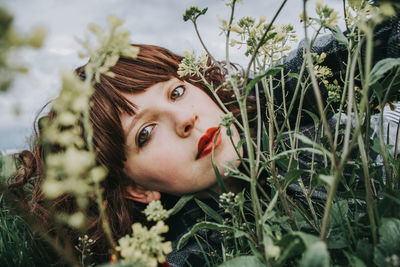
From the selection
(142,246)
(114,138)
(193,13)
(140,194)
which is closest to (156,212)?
(142,246)

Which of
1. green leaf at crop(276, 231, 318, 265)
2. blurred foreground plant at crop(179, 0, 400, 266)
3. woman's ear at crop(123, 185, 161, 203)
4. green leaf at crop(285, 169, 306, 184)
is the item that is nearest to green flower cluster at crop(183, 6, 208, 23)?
blurred foreground plant at crop(179, 0, 400, 266)

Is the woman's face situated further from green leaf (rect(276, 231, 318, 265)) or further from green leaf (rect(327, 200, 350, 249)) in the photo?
green leaf (rect(276, 231, 318, 265))

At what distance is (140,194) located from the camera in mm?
1420

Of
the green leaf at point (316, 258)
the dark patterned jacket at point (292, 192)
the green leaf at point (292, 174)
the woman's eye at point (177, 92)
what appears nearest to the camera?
the green leaf at point (316, 258)

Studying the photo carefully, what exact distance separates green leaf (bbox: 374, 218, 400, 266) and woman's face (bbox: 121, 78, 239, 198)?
0.71m

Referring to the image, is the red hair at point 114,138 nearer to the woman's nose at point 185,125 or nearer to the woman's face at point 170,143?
the woman's face at point 170,143

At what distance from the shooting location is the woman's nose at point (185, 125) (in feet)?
3.89

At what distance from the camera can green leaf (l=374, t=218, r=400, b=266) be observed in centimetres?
51

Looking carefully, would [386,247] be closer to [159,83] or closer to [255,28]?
[255,28]

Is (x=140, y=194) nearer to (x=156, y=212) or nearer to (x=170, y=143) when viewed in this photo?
(x=170, y=143)

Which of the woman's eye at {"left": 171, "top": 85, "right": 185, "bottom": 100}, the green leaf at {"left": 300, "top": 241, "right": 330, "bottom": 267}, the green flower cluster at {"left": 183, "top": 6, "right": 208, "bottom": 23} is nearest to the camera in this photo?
the green leaf at {"left": 300, "top": 241, "right": 330, "bottom": 267}

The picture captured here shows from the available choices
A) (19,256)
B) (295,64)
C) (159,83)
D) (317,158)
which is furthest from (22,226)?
(295,64)

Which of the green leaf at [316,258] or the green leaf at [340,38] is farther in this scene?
the green leaf at [340,38]

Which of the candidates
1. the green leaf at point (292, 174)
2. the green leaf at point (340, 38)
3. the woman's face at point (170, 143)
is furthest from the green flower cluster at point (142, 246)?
the woman's face at point (170, 143)
